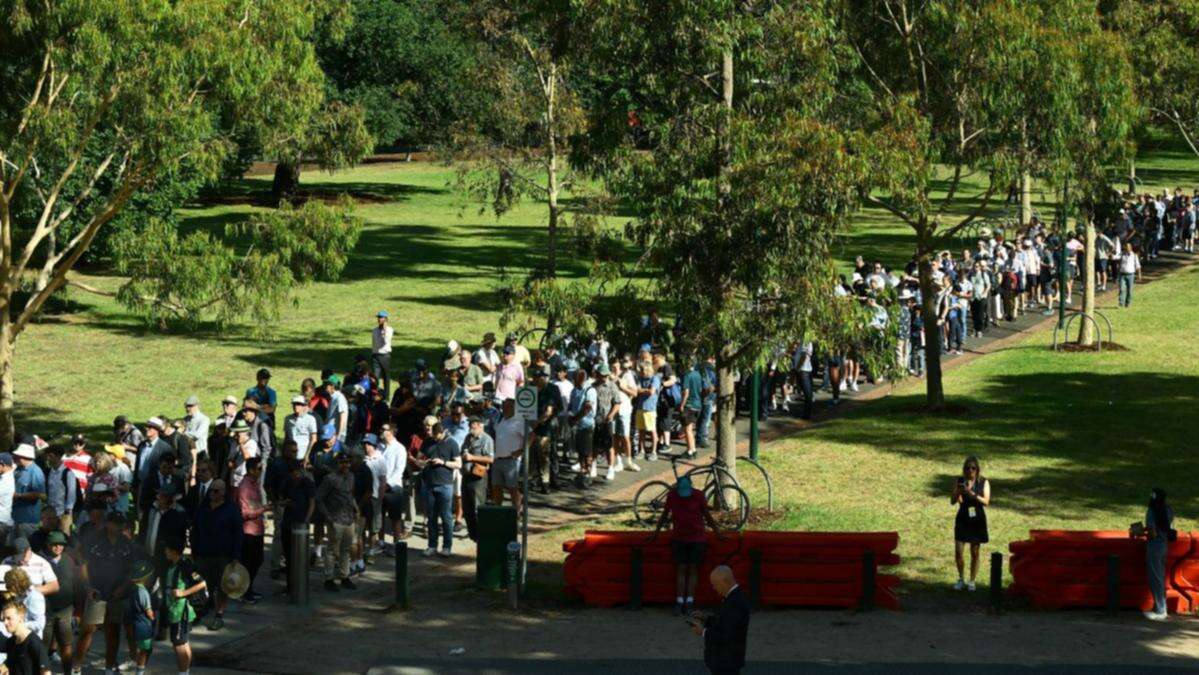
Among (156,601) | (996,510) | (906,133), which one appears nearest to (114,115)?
(156,601)

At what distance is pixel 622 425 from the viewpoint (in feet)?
77.8

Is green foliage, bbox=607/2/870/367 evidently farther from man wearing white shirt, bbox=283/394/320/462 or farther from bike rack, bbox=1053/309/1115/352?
bike rack, bbox=1053/309/1115/352

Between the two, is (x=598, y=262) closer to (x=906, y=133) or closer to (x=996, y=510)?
(x=906, y=133)

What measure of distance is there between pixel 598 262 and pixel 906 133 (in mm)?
4592

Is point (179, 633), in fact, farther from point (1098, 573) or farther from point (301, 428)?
point (1098, 573)

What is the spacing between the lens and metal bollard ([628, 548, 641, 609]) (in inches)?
698

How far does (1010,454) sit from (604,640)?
995 cm

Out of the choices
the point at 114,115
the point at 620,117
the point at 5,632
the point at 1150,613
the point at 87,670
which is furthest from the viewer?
the point at 114,115

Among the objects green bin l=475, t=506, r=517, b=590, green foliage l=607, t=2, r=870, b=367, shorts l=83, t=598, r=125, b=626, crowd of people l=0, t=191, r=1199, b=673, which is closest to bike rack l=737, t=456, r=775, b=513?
crowd of people l=0, t=191, r=1199, b=673

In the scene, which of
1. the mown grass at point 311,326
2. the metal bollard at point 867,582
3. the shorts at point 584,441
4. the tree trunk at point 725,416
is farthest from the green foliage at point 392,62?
the metal bollard at point 867,582

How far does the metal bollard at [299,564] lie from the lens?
17969 millimetres

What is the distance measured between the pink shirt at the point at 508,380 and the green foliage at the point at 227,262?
297cm

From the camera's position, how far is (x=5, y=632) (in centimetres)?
1321

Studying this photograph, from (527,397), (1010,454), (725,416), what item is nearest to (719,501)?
(725,416)
